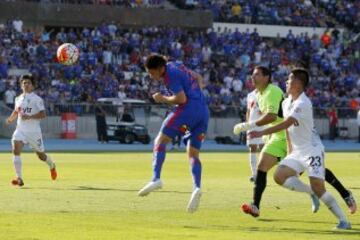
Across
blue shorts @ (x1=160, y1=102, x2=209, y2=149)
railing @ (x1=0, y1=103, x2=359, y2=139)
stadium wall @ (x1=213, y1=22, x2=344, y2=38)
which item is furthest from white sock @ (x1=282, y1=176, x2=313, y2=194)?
stadium wall @ (x1=213, y1=22, x2=344, y2=38)

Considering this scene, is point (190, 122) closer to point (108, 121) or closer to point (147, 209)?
point (147, 209)

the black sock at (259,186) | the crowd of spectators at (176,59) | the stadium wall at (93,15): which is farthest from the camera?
the stadium wall at (93,15)

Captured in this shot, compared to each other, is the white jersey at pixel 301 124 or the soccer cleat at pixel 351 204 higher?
the white jersey at pixel 301 124

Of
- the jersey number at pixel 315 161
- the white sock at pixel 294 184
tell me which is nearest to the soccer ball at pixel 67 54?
the white sock at pixel 294 184

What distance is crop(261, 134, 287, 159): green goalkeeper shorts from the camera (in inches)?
612

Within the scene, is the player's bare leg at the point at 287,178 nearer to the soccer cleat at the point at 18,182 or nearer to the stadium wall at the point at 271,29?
the soccer cleat at the point at 18,182

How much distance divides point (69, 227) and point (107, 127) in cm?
3389

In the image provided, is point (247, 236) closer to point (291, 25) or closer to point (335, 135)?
point (335, 135)

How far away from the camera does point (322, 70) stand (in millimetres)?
58781

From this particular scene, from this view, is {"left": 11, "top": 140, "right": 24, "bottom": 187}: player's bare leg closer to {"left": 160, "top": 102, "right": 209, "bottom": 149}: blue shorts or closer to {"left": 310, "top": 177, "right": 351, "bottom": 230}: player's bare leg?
{"left": 160, "top": 102, "right": 209, "bottom": 149}: blue shorts

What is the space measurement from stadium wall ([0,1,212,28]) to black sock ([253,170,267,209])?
1562 inches

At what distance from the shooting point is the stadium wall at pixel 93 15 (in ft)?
176

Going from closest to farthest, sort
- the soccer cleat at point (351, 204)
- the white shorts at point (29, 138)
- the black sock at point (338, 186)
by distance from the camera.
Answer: the soccer cleat at point (351, 204) < the black sock at point (338, 186) < the white shorts at point (29, 138)

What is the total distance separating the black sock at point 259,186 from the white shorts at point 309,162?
101cm
